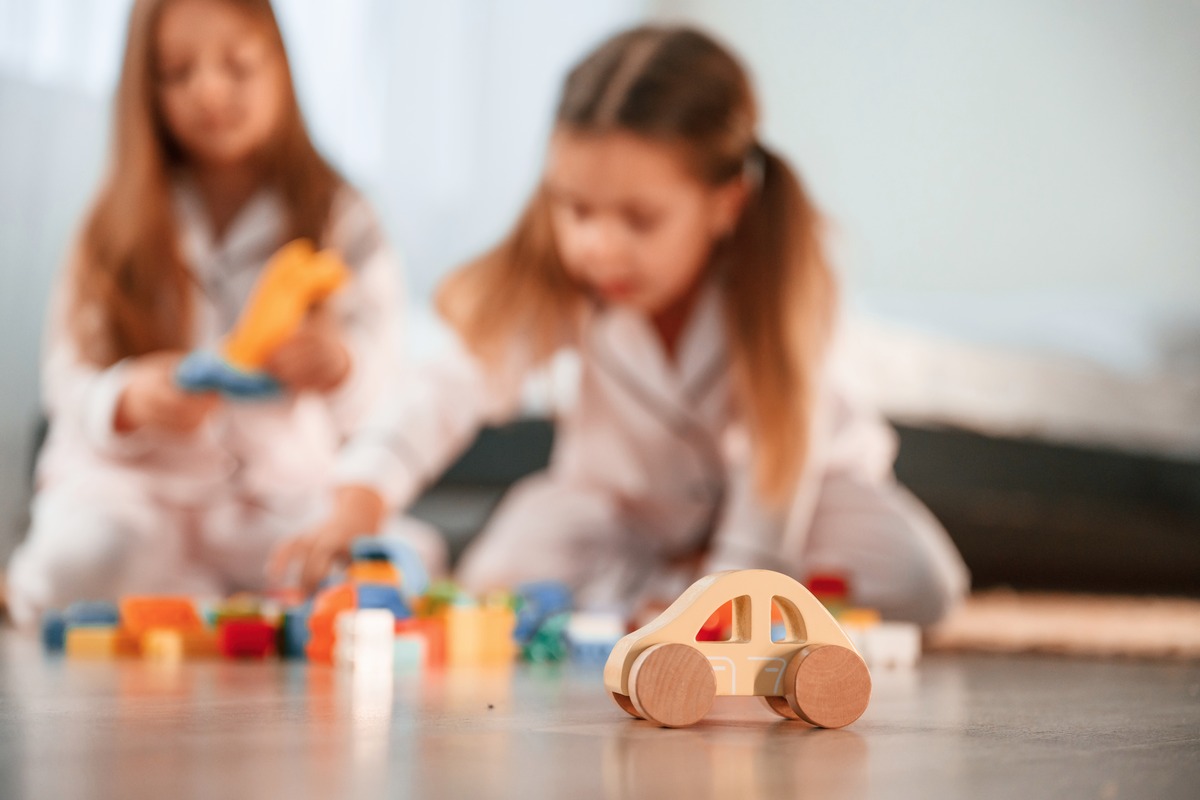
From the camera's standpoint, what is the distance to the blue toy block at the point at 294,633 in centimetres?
87

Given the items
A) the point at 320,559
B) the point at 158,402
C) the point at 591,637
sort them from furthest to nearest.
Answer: the point at 158,402 → the point at 320,559 → the point at 591,637

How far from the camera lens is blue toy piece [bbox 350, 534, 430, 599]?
3.19ft

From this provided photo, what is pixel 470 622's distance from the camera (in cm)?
88

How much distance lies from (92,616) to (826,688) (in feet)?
2.13

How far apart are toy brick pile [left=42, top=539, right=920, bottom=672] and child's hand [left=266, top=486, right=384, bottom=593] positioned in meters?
0.17

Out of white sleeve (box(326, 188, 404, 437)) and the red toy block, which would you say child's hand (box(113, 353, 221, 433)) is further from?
the red toy block

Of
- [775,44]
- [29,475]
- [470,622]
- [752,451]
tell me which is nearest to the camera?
[470,622]

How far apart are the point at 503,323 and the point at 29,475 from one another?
2.14 ft

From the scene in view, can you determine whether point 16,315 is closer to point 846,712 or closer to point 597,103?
point 597,103

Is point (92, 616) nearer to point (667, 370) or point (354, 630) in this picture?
point (354, 630)

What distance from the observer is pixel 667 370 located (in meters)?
1.31

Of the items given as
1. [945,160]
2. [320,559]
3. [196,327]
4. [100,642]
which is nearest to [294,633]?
[100,642]

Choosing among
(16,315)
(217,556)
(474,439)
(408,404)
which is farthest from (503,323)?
(16,315)

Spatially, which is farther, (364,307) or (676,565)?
(364,307)
